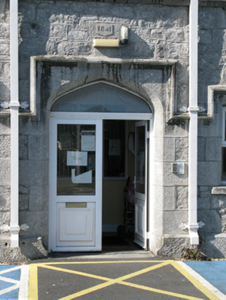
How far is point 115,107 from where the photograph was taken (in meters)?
8.02

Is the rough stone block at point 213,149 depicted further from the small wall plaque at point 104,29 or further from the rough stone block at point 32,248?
the rough stone block at point 32,248

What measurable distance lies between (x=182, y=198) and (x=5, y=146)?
129 inches

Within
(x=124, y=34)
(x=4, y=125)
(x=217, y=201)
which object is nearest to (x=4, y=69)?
(x=4, y=125)

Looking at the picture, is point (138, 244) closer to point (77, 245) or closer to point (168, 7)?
point (77, 245)

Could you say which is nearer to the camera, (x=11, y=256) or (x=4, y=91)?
(x=11, y=256)

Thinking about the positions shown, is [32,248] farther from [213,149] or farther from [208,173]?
[213,149]

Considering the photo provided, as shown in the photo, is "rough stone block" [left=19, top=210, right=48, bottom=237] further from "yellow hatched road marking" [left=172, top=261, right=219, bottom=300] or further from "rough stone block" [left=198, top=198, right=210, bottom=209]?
"rough stone block" [left=198, top=198, right=210, bottom=209]

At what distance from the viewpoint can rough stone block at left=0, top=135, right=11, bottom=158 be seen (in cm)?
745

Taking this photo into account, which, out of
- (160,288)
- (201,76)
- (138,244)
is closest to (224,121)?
(201,76)

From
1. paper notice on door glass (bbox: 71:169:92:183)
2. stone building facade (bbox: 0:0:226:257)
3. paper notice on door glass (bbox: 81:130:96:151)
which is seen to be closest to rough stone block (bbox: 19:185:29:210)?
stone building facade (bbox: 0:0:226:257)

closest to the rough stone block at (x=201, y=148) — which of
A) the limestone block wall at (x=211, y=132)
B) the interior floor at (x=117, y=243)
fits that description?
the limestone block wall at (x=211, y=132)

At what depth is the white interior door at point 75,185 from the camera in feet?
26.0

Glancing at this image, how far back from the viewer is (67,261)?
7.48 meters

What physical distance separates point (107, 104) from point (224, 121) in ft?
7.32
